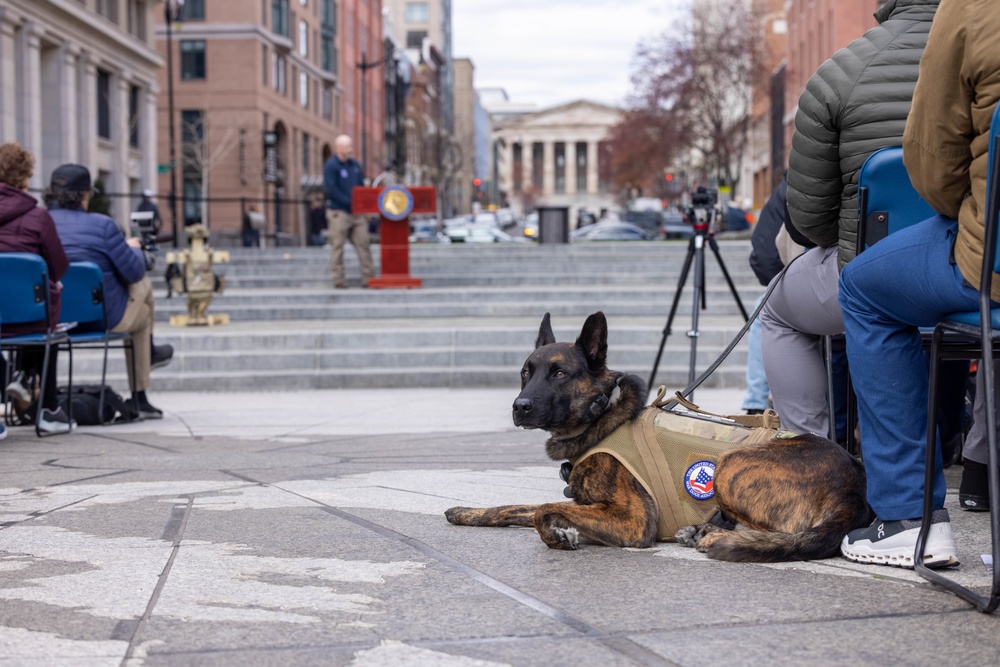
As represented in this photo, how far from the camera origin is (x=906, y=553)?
385cm

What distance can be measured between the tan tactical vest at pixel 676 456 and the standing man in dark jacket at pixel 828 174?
83 centimetres

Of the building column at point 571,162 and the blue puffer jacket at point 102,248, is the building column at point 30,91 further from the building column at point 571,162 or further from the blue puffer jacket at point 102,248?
the building column at point 571,162

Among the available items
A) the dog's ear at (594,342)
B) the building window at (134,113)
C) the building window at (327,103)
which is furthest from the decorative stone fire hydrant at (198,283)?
the building window at (327,103)

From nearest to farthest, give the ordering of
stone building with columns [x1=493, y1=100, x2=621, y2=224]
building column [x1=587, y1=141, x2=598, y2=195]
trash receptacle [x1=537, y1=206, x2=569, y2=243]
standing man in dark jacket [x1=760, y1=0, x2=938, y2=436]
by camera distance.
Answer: standing man in dark jacket [x1=760, y1=0, x2=938, y2=436]
trash receptacle [x1=537, y1=206, x2=569, y2=243]
stone building with columns [x1=493, y1=100, x2=621, y2=224]
building column [x1=587, y1=141, x2=598, y2=195]

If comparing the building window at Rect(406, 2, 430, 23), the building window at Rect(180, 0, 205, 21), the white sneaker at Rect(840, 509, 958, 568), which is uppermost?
the building window at Rect(406, 2, 430, 23)

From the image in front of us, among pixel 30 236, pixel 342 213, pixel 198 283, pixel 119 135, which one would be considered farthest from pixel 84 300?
pixel 119 135

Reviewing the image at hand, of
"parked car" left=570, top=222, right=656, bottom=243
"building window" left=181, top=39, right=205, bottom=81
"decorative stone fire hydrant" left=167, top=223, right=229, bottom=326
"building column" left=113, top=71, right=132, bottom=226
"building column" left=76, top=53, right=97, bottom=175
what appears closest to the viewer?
"decorative stone fire hydrant" left=167, top=223, right=229, bottom=326

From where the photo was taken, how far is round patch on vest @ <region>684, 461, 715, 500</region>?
4223mm

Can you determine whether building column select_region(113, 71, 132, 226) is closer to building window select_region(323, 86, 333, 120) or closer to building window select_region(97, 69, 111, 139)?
building window select_region(97, 69, 111, 139)

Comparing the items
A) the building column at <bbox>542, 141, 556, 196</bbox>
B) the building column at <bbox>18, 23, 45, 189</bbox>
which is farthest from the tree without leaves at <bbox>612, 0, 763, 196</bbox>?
the building column at <bbox>542, 141, 556, 196</bbox>

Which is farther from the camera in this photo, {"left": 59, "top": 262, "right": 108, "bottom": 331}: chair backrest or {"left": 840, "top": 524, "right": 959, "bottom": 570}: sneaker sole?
{"left": 59, "top": 262, "right": 108, "bottom": 331}: chair backrest

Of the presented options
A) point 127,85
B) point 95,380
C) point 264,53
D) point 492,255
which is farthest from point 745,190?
point 95,380

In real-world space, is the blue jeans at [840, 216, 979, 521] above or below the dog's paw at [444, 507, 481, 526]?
above

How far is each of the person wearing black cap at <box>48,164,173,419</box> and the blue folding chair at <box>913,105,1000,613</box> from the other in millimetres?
6884
